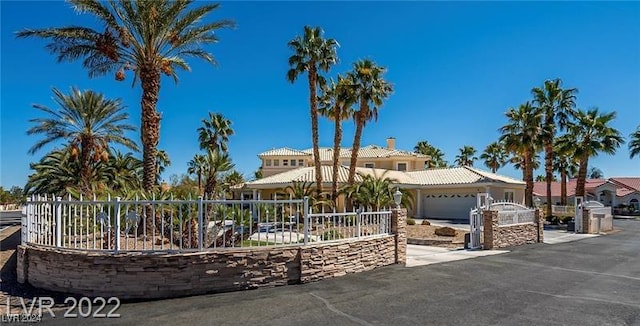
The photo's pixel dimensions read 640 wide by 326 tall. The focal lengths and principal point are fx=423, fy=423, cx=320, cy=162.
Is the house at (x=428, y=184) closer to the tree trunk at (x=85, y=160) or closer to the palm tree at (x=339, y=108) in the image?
the palm tree at (x=339, y=108)

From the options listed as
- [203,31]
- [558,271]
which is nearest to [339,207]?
[203,31]

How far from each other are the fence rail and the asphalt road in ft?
18.8

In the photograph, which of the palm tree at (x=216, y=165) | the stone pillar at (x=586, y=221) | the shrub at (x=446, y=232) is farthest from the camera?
the stone pillar at (x=586, y=221)

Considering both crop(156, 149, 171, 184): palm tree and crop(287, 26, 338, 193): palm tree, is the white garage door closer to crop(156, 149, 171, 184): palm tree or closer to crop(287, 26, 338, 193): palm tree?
crop(287, 26, 338, 193): palm tree

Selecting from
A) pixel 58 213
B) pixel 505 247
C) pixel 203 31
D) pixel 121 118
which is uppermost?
pixel 203 31

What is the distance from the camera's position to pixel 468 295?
8.41 metres

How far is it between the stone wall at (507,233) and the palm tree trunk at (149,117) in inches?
504

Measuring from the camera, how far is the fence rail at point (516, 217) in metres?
17.2

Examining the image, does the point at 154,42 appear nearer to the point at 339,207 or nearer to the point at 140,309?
the point at 140,309

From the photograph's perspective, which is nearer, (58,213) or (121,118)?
(58,213)

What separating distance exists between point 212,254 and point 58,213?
3400 millimetres

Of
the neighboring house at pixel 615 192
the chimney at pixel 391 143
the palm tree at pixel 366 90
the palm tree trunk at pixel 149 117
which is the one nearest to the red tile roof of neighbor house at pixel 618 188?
the neighboring house at pixel 615 192

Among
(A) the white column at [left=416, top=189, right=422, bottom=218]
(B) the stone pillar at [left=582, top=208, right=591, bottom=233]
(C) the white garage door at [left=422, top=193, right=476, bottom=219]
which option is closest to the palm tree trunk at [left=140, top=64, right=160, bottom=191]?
(B) the stone pillar at [left=582, top=208, right=591, bottom=233]

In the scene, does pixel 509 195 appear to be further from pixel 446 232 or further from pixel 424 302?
pixel 424 302
